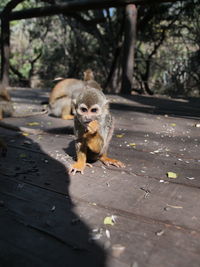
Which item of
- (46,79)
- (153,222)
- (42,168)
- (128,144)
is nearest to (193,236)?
(153,222)

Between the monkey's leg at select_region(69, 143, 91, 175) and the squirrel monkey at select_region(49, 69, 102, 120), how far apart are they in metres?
1.87

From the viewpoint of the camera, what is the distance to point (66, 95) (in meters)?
4.25

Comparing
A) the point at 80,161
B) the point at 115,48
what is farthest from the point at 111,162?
the point at 115,48

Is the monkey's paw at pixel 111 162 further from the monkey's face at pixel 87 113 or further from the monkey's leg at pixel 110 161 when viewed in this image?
the monkey's face at pixel 87 113

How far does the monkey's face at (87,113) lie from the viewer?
1812 mm

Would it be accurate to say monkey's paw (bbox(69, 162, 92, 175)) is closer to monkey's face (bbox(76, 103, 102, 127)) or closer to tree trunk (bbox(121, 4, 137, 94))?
monkey's face (bbox(76, 103, 102, 127))

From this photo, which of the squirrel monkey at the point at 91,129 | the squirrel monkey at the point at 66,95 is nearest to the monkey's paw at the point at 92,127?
the squirrel monkey at the point at 91,129

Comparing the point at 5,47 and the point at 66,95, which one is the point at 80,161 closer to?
the point at 66,95

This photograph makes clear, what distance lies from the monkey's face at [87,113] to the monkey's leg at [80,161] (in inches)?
7.1

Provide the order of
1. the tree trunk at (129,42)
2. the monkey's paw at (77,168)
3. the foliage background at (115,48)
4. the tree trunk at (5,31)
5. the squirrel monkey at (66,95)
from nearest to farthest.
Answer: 1. the monkey's paw at (77,168)
2. the squirrel monkey at (66,95)
3. the tree trunk at (129,42)
4. the tree trunk at (5,31)
5. the foliage background at (115,48)

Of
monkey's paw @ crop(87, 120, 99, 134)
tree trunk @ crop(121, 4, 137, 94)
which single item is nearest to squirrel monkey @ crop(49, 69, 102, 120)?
tree trunk @ crop(121, 4, 137, 94)

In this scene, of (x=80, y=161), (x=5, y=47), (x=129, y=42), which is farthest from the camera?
(x=5, y=47)

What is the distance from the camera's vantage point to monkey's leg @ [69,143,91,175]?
174 cm

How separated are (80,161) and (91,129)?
8.8 inches
